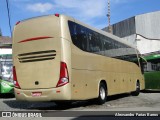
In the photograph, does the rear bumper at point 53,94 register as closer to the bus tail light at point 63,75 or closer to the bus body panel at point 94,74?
the bus tail light at point 63,75

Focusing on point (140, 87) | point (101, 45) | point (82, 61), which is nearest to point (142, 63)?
point (140, 87)

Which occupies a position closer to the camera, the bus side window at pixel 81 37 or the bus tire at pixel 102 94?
the bus side window at pixel 81 37

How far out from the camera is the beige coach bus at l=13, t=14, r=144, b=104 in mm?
11891

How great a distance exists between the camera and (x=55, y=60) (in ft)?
39.3

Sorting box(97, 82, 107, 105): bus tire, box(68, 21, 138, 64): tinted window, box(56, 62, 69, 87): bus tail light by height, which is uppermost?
box(68, 21, 138, 64): tinted window

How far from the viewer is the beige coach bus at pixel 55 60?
11891mm

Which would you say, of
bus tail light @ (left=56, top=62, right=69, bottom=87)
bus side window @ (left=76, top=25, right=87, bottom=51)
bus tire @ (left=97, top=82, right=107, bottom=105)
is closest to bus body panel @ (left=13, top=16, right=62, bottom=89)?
bus tail light @ (left=56, top=62, right=69, bottom=87)

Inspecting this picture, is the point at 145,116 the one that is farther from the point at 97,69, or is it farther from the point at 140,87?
the point at 140,87

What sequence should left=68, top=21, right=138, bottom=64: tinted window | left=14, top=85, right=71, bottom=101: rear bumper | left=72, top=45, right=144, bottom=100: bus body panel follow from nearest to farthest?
left=14, top=85, right=71, bottom=101: rear bumper, left=72, top=45, right=144, bottom=100: bus body panel, left=68, top=21, right=138, bottom=64: tinted window

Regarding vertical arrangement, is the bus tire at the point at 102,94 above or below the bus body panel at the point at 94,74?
below

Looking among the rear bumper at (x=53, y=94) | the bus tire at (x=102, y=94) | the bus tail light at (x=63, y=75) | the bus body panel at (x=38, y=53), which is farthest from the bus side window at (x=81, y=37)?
the bus tire at (x=102, y=94)

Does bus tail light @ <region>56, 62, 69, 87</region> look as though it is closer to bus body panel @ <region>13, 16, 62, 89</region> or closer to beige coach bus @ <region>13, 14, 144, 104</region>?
beige coach bus @ <region>13, 14, 144, 104</region>

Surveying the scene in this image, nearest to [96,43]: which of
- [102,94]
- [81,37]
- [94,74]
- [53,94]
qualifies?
[94,74]

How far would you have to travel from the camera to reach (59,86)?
464 inches
